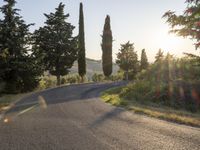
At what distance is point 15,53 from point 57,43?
1207cm

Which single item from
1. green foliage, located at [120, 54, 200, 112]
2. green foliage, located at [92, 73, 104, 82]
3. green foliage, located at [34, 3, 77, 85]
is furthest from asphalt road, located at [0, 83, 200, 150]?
green foliage, located at [92, 73, 104, 82]

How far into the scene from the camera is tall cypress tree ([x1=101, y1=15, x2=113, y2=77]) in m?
57.7

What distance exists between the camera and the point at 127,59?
202 ft

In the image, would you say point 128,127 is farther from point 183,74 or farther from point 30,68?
point 30,68

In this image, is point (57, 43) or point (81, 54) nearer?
point (57, 43)

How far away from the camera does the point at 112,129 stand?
11.6 metres

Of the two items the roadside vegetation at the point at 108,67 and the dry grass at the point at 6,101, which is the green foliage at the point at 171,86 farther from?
the dry grass at the point at 6,101

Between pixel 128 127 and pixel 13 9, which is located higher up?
pixel 13 9

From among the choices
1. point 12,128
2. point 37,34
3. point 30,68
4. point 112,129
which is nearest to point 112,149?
point 112,129

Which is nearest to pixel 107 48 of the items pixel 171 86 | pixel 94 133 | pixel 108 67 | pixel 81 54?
pixel 108 67

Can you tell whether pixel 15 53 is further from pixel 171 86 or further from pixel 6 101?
pixel 171 86

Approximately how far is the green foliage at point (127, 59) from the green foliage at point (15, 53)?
28.6 m

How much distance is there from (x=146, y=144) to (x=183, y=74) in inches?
619

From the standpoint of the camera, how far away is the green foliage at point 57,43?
144ft
